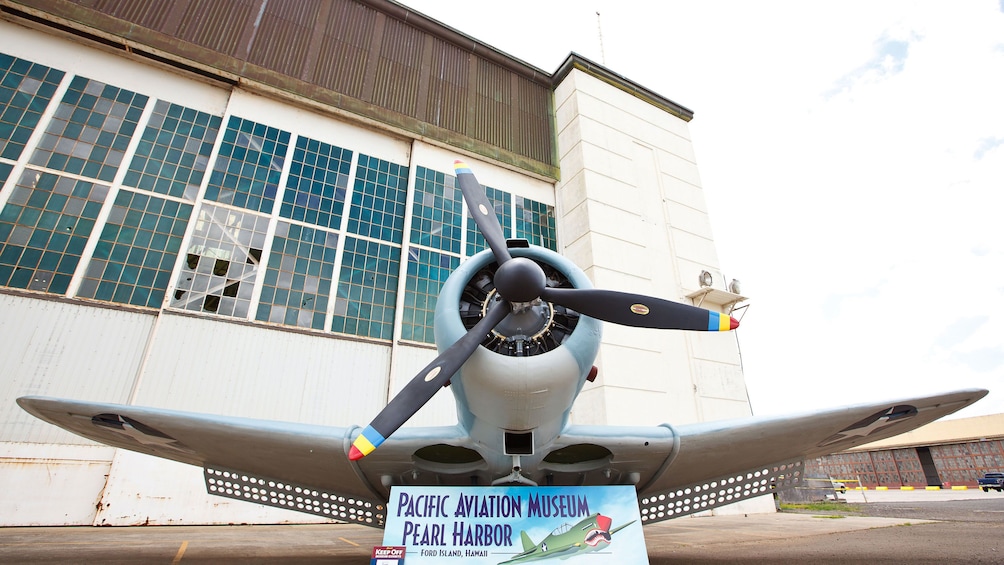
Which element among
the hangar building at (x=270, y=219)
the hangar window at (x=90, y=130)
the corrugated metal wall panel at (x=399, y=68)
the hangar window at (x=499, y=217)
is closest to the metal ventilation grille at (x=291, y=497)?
the hangar building at (x=270, y=219)

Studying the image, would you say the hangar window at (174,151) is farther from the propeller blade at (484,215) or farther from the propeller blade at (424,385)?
the propeller blade at (424,385)

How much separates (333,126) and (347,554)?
50.6 ft

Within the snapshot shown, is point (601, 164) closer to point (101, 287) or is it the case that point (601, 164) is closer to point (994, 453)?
point (101, 287)

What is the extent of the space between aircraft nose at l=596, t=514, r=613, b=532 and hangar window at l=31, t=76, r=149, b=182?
54.0 ft

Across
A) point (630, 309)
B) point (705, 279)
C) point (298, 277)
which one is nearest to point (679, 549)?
point (630, 309)

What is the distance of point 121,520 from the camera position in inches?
417

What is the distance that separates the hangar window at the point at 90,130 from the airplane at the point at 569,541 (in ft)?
52.7

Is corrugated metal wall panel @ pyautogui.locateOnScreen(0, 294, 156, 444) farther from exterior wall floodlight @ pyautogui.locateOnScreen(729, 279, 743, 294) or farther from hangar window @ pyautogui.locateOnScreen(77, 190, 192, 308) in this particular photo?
exterior wall floodlight @ pyautogui.locateOnScreen(729, 279, 743, 294)

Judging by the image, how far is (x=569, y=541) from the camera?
4371 millimetres

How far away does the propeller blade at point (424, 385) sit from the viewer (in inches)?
155

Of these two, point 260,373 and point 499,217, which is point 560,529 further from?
point 499,217

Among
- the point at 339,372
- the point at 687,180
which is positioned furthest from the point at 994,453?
the point at 339,372

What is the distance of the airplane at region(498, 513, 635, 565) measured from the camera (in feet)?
14.1

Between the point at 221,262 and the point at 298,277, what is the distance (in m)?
2.22
